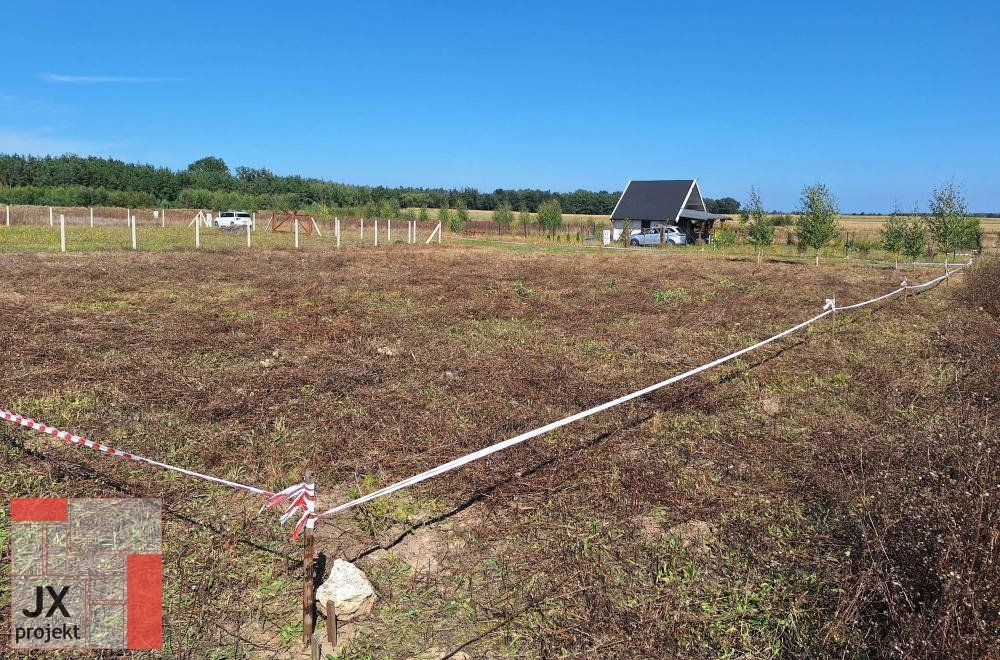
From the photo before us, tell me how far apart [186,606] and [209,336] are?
21.3 ft

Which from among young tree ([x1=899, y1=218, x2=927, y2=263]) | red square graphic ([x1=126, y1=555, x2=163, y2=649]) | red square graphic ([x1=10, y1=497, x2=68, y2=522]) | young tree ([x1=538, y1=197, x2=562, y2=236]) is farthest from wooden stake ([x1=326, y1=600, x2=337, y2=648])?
young tree ([x1=538, y1=197, x2=562, y2=236])

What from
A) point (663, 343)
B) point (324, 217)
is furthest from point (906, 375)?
point (324, 217)

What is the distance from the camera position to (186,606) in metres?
3.08

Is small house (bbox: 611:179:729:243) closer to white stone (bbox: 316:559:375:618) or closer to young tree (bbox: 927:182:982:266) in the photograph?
young tree (bbox: 927:182:982:266)

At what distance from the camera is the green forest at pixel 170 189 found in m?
66.2

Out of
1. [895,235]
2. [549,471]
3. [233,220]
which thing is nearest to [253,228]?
[233,220]

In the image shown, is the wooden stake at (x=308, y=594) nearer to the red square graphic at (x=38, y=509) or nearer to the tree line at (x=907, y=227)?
the red square graphic at (x=38, y=509)

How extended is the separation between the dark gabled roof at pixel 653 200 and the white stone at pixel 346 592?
51204mm

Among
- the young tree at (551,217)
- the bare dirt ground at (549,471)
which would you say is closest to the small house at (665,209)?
the young tree at (551,217)

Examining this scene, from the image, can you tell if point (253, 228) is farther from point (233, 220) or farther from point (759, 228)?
point (759, 228)

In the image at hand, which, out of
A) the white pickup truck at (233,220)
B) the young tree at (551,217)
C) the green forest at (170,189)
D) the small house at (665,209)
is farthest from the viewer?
the green forest at (170,189)

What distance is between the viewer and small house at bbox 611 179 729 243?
51875 mm

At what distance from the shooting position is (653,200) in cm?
5450

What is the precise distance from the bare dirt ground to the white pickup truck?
3741 centimetres
